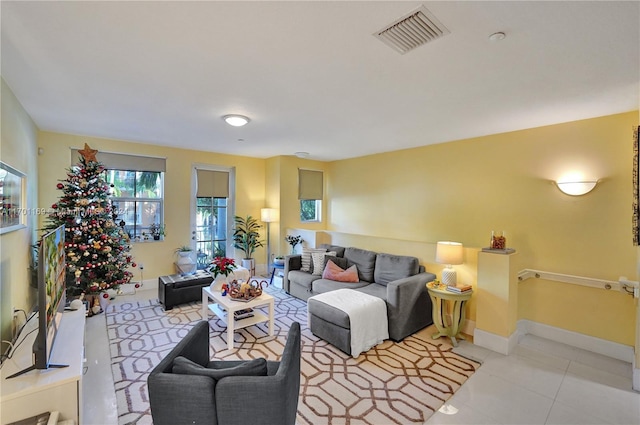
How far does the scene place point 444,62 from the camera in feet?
6.86

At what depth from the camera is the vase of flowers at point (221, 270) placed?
143 inches

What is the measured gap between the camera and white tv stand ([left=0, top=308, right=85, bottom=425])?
1543mm

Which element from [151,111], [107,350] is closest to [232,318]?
[107,350]

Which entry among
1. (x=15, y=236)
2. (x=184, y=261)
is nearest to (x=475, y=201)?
(x=184, y=261)

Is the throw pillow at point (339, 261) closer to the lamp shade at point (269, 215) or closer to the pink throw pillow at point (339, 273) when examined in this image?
the pink throw pillow at point (339, 273)

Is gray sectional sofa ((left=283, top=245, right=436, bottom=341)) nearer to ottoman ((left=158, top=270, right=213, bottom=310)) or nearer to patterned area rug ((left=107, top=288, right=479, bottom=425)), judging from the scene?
patterned area rug ((left=107, top=288, right=479, bottom=425))

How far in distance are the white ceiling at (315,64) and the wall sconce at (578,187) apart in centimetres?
75

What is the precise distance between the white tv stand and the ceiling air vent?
109 inches

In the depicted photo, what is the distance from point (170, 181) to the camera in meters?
5.34

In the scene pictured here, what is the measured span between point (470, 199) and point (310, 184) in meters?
3.36

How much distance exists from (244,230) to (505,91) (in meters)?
5.08

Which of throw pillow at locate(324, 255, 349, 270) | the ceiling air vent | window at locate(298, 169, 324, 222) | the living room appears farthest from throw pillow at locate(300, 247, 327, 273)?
the ceiling air vent

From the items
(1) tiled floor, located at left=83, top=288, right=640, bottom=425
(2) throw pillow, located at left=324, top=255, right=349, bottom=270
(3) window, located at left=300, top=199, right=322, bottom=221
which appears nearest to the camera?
(1) tiled floor, located at left=83, top=288, right=640, bottom=425

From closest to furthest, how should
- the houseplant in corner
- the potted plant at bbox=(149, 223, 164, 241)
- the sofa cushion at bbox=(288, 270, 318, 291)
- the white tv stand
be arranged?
the white tv stand → the sofa cushion at bbox=(288, 270, 318, 291) → the potted plant at bbox=(149, 223, 164, 241) → the houseplant in corner
